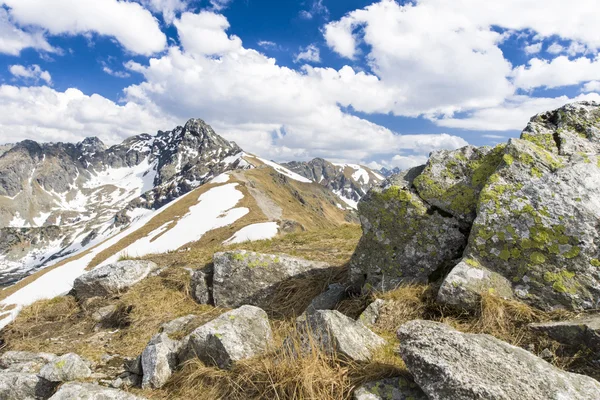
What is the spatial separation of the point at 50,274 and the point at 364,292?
237 feet

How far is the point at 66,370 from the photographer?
18.7ft

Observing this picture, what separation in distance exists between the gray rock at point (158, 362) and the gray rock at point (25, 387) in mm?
1429

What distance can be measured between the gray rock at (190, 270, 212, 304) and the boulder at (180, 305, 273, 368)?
3.59 metres

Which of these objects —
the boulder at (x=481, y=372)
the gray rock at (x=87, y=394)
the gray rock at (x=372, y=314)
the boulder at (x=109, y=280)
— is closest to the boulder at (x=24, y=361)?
the gray rock at (x=87, y=394)

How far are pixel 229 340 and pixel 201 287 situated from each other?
4.60 meters

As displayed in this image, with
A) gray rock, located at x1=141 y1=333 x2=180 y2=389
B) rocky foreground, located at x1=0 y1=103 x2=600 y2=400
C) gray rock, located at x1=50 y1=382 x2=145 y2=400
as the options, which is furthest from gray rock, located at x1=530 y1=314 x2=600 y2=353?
gray rock, located at x1=50 y1=382 x2=145 y2=400

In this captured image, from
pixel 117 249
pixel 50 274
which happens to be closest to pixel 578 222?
pixel 117 249

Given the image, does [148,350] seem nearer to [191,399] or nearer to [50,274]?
[191,399]

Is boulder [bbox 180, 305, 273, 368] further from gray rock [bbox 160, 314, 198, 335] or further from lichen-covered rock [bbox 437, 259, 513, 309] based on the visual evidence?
lichen-covered rock [bbox 437, 259, 513, 309]

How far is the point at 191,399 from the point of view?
16.4 feet

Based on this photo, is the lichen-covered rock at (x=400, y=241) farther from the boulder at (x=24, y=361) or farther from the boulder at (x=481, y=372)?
the boulder at (x=24, y=361)

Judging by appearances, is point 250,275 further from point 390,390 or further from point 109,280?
point 390,390

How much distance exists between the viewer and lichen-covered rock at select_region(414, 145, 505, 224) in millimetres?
7330

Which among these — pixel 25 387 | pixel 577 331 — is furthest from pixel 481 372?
pixel 25 387
